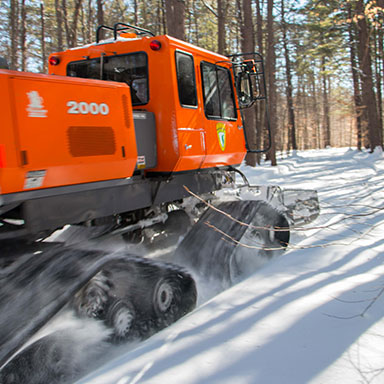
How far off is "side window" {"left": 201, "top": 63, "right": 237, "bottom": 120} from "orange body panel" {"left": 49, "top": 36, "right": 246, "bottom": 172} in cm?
11

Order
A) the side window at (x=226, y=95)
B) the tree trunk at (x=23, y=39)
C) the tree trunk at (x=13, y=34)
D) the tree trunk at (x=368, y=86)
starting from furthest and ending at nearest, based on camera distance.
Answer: the tree trunk at (x=368, y=86)
the tree trunk at (x=23, y=39)
the tree trunk at (x=13, y=34)
the side window at (x=226, y=95)

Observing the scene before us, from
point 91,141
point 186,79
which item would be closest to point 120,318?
point 91,141

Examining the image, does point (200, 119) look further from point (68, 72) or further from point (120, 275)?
point (120, 275)

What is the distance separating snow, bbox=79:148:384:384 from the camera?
266cm

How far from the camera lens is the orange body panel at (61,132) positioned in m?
2.62

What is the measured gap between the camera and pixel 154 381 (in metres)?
2.61

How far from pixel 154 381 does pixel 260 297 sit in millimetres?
1596

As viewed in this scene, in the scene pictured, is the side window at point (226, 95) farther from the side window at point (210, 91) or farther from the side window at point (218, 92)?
the side window at point (210, 91)

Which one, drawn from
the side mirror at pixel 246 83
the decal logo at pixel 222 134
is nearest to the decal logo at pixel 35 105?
the decal logo at pixel 222 134

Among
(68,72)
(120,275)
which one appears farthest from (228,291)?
(68,72)

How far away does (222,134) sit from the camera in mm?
4938

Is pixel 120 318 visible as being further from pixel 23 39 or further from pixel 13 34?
pixel 23 39

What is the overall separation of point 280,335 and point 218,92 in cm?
300

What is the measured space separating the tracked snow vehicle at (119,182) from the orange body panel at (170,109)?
0.01m
